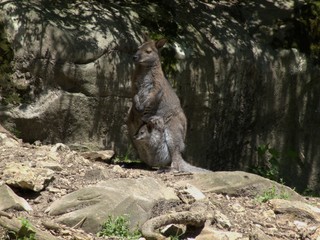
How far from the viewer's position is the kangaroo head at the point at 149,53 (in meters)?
10.8

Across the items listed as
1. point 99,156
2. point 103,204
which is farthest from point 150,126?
point 103,204

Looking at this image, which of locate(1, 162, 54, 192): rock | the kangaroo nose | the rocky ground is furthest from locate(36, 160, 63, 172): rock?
the kangaroo nose

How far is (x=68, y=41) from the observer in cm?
1103

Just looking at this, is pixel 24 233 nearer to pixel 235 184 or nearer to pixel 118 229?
pixel 118 229

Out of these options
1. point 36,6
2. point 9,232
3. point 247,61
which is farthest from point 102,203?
point 247,61

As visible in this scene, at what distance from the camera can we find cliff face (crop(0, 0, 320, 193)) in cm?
1095

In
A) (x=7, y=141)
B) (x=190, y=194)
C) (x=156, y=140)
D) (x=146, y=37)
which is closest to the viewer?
(x=190, y=194)

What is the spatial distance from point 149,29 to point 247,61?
1.73 metres

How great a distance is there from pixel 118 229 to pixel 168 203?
2.66 ft

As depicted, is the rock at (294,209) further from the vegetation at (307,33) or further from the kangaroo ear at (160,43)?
the vegetation at (307,33)

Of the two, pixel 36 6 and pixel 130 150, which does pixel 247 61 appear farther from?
pixel 36 6

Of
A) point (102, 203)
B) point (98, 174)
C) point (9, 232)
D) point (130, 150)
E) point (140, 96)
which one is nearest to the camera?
point (9, 232)

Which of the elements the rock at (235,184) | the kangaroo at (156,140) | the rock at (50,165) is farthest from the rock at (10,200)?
the kangaroo at (156,140)

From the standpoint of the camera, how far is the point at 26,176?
785 centimetres
